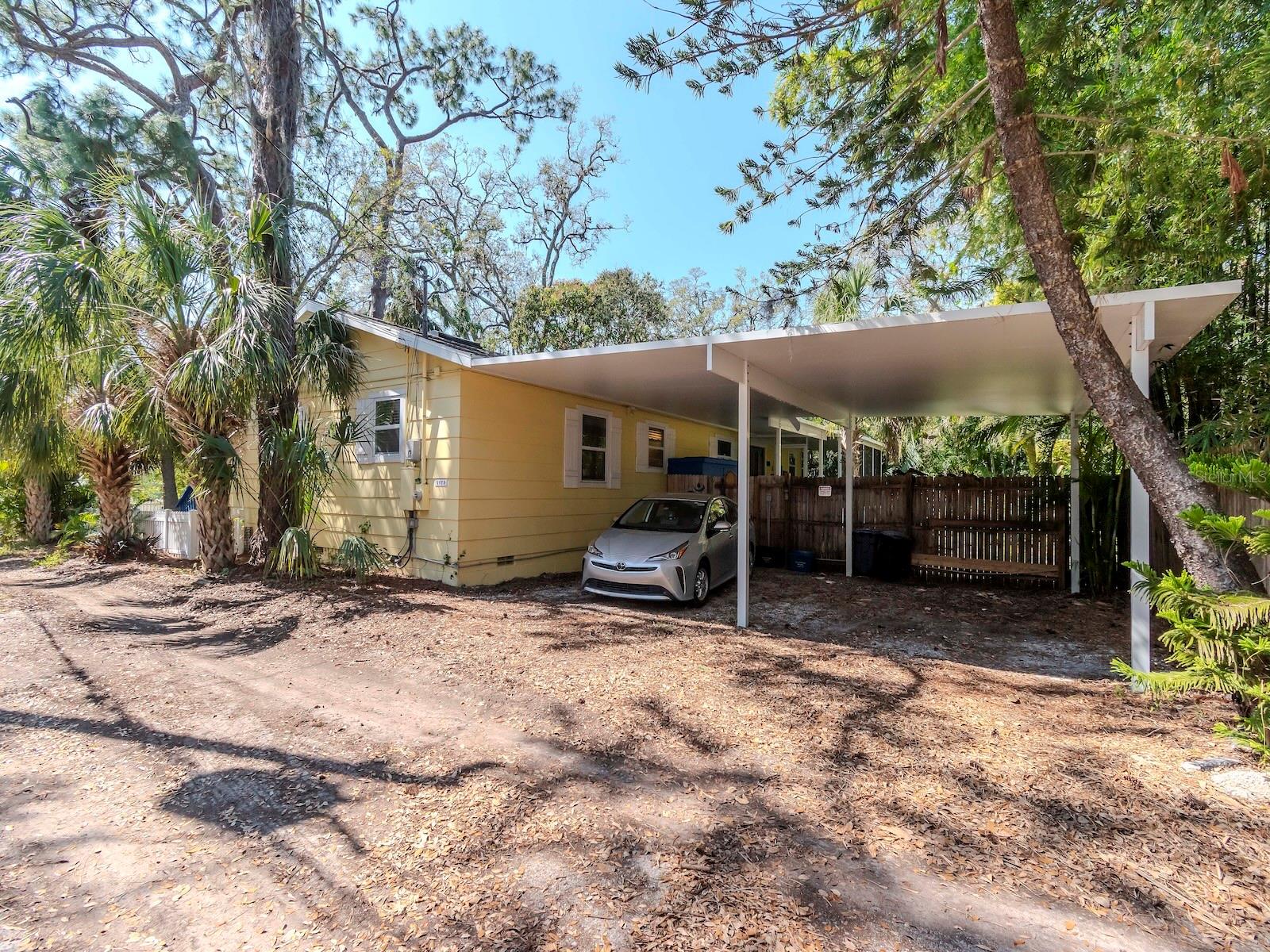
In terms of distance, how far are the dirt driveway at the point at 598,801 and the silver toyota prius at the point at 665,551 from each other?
1608 mm

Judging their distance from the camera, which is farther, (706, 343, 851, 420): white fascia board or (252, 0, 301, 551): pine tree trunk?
(252, 0, 301, 551): pine tree trunk

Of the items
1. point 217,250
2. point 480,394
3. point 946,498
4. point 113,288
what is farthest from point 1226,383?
point 113,288

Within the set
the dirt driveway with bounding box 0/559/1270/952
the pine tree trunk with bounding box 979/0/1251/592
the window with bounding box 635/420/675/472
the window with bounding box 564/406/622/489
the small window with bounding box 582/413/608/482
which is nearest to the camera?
the dirt driveway with bounding box 0/559/1270/952

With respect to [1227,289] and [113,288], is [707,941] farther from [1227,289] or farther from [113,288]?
[113,288]

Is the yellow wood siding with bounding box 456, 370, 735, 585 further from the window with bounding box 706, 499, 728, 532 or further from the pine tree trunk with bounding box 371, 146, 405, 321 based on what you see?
the pine tree trunk with bounding box 371, 146, 405, 321

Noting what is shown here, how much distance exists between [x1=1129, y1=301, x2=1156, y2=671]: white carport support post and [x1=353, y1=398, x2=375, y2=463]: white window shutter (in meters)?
9.06

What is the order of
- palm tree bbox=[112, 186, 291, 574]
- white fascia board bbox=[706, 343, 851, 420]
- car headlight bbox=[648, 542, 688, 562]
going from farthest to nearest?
car headlight bbox=[648, 542, 688, 562] → palm tree bbox=[112, 186, 291, 574] → white fascia board bbox=[706, 343, 851, 420]

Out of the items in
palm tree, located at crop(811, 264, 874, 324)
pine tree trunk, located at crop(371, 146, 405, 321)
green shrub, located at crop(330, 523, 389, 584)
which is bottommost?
green shrub, located at crop(330, 523, 389, 584)

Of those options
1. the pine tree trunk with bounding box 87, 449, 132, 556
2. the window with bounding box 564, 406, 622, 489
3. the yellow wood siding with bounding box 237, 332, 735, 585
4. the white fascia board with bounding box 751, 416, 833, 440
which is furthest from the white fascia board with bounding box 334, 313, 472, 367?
the white fascia board with bounding box 751, 416, 833, 440

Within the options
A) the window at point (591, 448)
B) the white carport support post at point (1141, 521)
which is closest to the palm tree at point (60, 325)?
the window at point (591, 448)

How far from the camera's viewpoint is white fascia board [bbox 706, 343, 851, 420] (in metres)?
6.41

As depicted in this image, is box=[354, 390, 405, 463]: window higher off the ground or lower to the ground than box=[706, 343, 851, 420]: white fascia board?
lower

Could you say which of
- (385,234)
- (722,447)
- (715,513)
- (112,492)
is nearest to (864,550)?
(715,513)

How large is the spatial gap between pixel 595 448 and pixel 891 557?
5.40m
